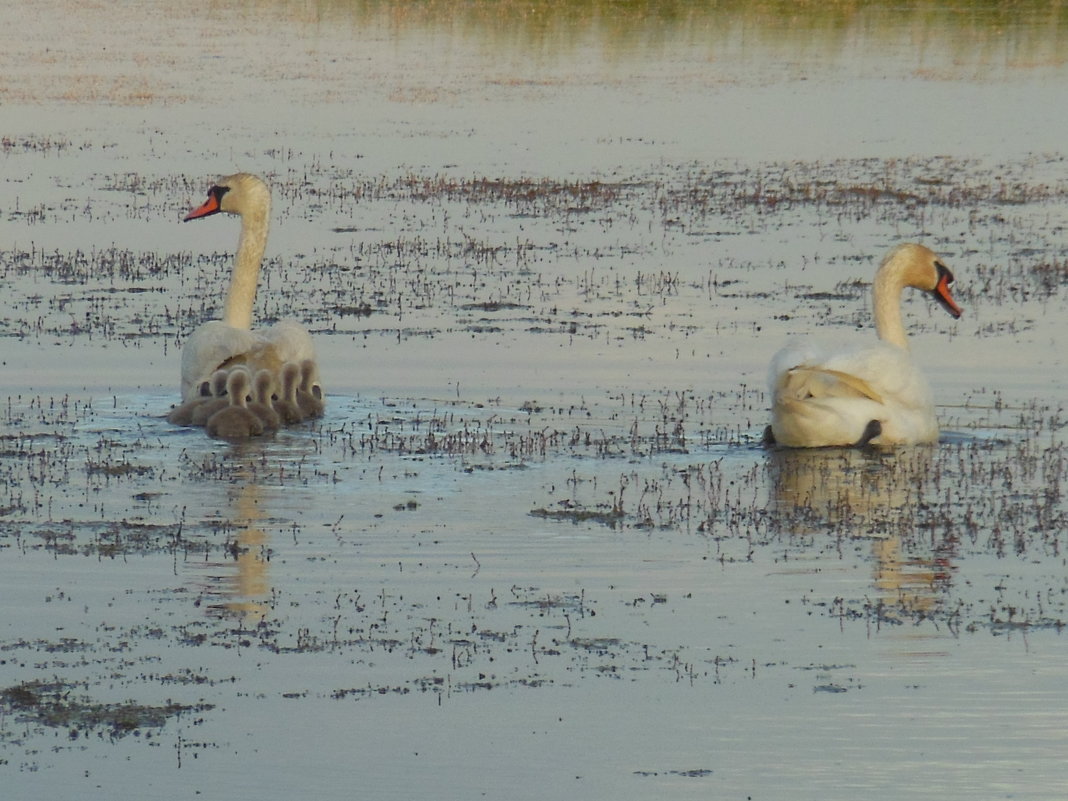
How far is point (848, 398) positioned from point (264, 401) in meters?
3.91

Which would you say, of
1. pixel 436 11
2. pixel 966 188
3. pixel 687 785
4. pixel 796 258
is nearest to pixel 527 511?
pixel 687 785

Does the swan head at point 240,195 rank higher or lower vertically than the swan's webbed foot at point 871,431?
higher

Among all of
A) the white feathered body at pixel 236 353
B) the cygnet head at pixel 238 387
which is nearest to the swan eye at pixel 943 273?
the white feathered body at pixel 236 353

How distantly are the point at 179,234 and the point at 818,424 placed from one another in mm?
11407

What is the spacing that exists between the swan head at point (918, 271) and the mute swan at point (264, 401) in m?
4.68

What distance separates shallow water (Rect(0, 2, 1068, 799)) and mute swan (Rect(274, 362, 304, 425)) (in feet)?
0.85

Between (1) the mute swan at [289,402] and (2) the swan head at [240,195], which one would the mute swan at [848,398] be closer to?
(1) the mute swan at [289,402]

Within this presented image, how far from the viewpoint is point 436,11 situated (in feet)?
199

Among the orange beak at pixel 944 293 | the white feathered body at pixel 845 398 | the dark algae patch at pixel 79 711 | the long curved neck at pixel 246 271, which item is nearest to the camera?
the dark algae patch at pixel 79 711

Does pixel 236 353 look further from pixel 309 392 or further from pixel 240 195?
pixel 240 195

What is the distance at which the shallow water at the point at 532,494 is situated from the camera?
8227 mm

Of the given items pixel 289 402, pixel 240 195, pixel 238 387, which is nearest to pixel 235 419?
pixel 238 387

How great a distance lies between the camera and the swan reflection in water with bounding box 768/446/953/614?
34.5 ft

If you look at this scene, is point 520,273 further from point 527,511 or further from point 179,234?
point 527,511
